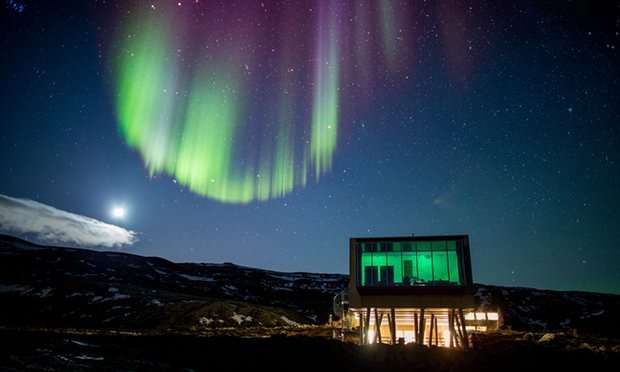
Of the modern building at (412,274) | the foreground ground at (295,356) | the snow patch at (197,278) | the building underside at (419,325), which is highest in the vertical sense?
the snow patch at (197,278)

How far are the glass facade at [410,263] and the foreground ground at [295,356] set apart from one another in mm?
6255

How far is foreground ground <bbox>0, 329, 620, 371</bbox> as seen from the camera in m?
27.6

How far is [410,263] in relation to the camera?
3762 cm

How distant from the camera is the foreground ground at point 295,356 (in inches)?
1088

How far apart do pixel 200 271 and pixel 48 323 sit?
9779 centimetres

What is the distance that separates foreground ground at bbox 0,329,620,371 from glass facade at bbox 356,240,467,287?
6255mm

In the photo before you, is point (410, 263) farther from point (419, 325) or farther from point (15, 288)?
point (15, 288)

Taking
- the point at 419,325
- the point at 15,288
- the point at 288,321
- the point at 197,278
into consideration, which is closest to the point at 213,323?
the point at 288,321

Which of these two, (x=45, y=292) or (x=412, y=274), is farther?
(x=45, y=292)

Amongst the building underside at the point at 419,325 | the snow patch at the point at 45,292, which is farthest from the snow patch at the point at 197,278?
the building underside at the point at 419,325

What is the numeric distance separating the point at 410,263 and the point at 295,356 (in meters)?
12.4

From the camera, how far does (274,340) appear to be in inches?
1443

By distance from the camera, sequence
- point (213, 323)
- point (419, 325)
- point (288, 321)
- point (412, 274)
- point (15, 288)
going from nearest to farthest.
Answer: point (412, 274), point (419, 325), point (213, 323), point (288, 321), point (15, 288)

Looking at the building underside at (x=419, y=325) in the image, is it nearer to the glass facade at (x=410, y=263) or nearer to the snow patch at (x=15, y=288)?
the glass facade at (x=410, y=263)
